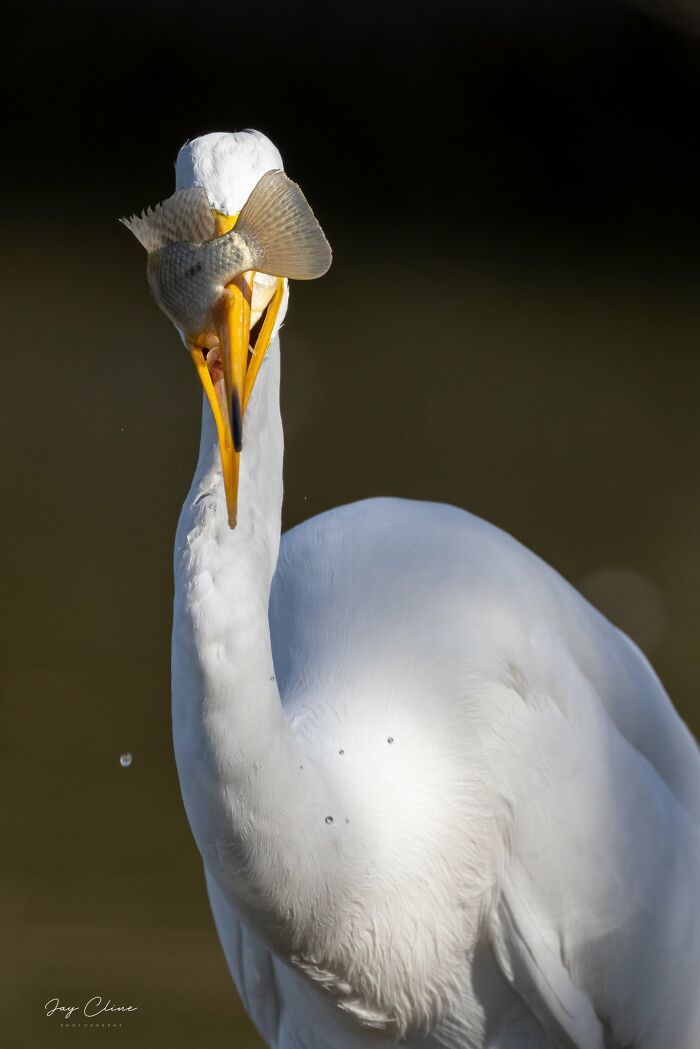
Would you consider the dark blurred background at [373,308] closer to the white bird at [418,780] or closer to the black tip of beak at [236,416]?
the white bird at [418,780]

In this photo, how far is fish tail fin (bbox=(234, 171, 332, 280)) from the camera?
86 centimetres

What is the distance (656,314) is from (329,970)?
2.60m

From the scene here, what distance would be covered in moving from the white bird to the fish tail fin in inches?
1.6

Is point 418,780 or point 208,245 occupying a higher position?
point 208,245

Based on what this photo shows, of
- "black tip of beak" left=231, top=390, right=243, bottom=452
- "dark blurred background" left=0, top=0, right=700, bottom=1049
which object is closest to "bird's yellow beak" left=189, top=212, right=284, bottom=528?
"black tip of beak" left=231, top=390, right=243, bottom=452

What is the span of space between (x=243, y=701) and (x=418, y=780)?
32 centimetres

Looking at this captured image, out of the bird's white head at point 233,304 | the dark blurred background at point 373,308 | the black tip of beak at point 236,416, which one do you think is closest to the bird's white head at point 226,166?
the bird's white head at point 233,304

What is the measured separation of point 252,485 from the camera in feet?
3.23

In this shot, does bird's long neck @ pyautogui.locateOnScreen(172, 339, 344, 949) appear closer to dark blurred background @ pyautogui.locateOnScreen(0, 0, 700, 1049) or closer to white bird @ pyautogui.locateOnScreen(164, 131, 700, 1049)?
white bird @ pyautogui.locateOnScreen(164, 131, 700, 1049)

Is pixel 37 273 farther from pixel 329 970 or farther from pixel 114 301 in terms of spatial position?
pixel 329 970

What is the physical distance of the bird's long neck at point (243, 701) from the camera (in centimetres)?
92

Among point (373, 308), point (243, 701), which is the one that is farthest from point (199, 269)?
point (373, 308)

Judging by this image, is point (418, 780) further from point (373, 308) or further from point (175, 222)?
point (373, 308)

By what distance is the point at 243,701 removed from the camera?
938 millimetres
